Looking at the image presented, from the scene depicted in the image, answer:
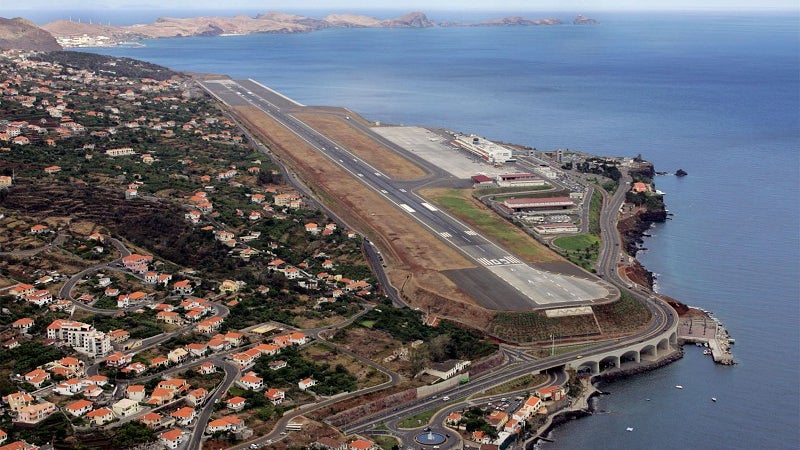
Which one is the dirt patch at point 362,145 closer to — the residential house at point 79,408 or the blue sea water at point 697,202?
the blue sea water at point 697,202

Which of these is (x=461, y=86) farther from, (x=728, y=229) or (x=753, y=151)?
(x=728, y=229)

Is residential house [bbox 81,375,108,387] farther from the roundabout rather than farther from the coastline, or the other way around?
the coastline

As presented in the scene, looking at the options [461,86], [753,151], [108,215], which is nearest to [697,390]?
[108,215]

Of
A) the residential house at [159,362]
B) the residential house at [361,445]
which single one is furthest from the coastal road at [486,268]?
the residential house at [159,362]

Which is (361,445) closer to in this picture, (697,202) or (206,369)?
(206,369)

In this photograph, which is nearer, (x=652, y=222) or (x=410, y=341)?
(x=410, y=341)

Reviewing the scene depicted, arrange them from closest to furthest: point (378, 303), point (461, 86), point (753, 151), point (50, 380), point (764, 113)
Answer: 1. point (50, 380)
2. point (378, 303)
3. point (753, 151)
4. point (764, 113)
5. point (461, 86)

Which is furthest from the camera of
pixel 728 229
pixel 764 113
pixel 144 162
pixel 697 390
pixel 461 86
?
pixel 461 86
